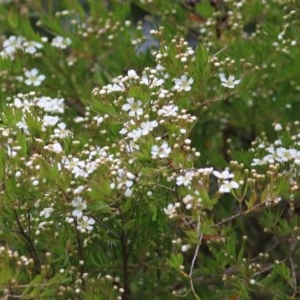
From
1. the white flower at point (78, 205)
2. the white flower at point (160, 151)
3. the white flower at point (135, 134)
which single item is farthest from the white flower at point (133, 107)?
the white flower at point (78, 205)

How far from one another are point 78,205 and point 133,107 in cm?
36

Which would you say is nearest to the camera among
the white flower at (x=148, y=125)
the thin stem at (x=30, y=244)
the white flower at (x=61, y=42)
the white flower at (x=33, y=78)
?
the white flower at (x=148, y=125)

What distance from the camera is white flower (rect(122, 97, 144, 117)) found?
2.47 meters

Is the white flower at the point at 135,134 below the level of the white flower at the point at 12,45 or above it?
below

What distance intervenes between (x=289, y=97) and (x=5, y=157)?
5.05 ft

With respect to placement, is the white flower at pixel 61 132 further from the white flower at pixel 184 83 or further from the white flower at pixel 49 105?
the white flower at pixel 184 83

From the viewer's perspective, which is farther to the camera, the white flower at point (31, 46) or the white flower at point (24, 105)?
the white flower at point (31, 46)

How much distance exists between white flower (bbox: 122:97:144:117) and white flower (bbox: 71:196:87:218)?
32cm

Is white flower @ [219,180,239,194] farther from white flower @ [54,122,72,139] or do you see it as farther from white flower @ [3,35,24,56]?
white flower @ [3,35,24,56]

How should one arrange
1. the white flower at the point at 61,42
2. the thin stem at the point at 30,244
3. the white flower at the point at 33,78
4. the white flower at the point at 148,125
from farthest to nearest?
the white flower at the point at 61,42
the white flower at the point at 33,78
the thin stem at the point at 30,244
the white flower at the point at 148,125

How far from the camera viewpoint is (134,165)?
92.0 inches

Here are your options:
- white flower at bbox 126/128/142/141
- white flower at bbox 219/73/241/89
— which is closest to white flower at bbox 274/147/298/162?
white flower at bbox 219/73/241/89

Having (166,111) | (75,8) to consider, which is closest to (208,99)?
(166,111)

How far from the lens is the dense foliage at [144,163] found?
7.66ft
